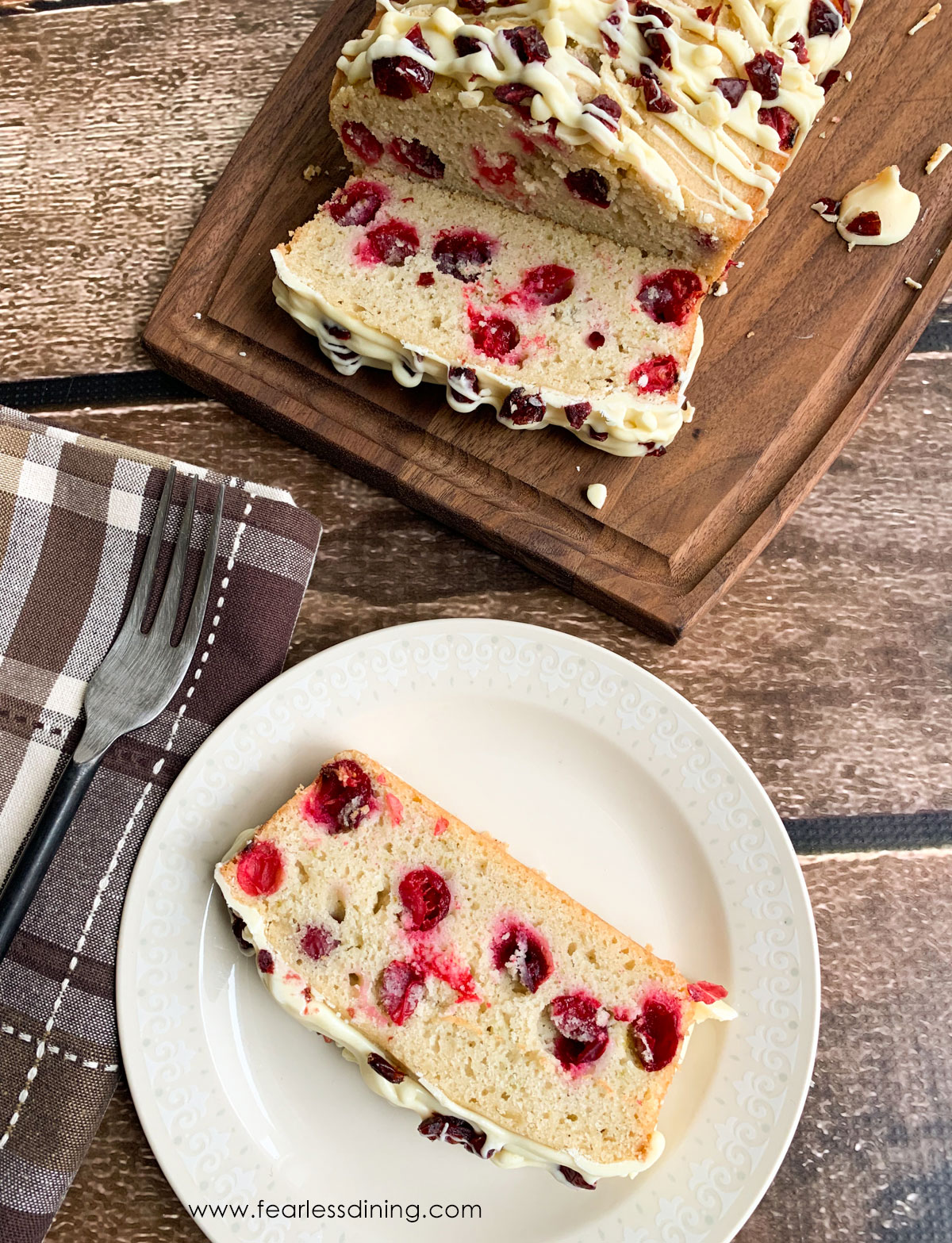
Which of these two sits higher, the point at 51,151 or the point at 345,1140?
the point at 51,151

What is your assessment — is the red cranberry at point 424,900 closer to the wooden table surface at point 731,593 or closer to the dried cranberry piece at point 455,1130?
the dried cranberry piece at point 455,1130

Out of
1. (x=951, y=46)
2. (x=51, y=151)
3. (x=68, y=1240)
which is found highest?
(x=951, y=46)

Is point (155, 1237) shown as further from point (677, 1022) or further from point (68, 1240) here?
point (677, 1022)

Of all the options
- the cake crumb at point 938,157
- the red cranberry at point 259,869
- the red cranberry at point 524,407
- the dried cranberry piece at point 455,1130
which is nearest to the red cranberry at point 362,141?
the red cranberry at point 524,407

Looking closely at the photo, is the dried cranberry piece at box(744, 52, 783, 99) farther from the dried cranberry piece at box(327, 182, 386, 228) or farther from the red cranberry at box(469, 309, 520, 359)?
the dried cranberry piece at box(327, 182, 386, 228)

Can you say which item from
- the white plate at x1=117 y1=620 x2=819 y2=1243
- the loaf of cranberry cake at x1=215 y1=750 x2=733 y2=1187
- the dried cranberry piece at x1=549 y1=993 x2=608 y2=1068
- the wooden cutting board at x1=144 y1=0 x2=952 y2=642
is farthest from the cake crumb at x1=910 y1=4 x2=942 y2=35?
the dried cranberry piece at x1=549 y1=993 x2=608 y2=1068

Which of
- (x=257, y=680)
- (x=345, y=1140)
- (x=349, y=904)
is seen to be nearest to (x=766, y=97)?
(x=257, y=680)
